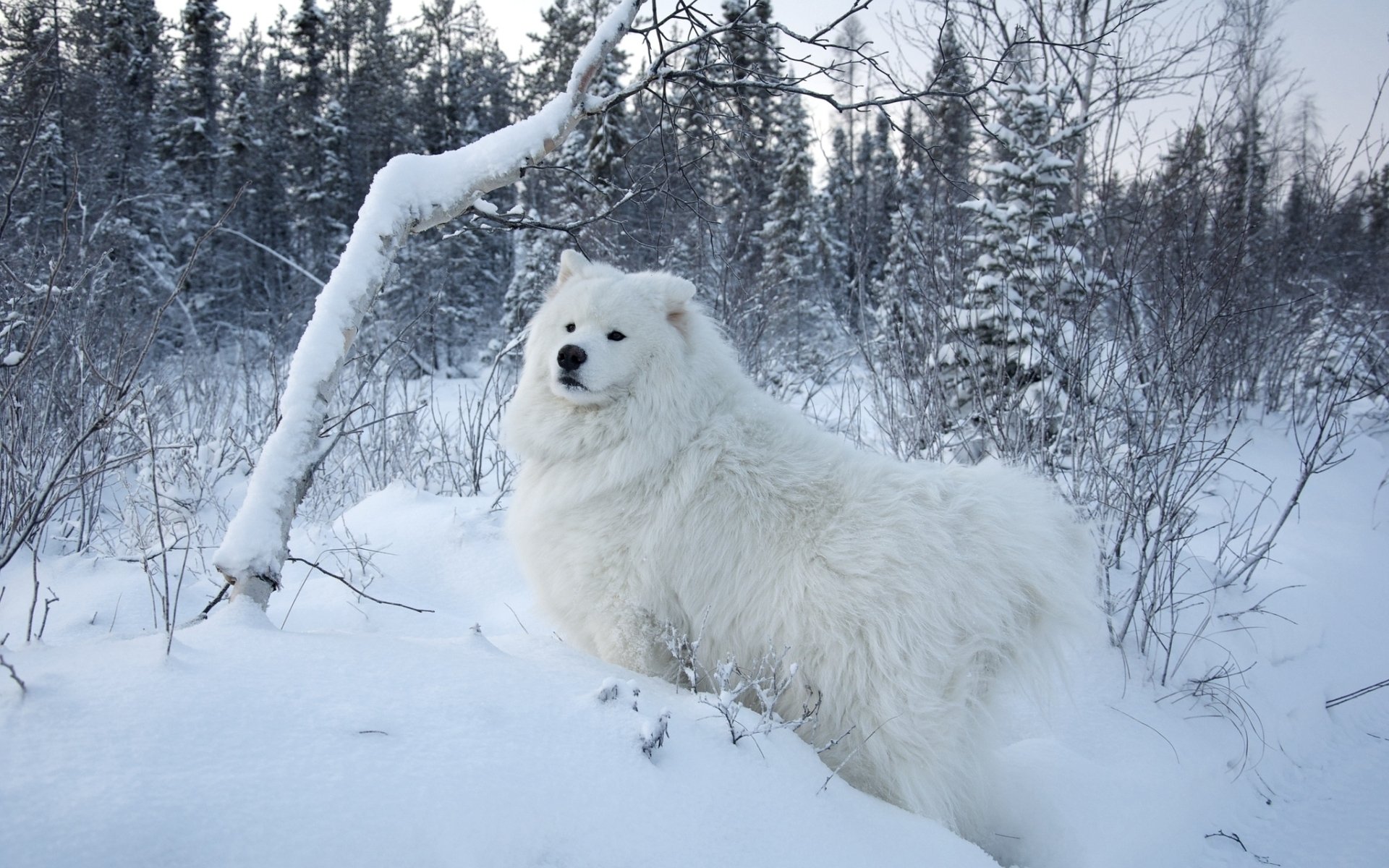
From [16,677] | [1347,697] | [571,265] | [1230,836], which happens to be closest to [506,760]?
[16,677]

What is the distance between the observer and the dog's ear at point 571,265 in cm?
312

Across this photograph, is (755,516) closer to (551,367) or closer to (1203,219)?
(551,367)

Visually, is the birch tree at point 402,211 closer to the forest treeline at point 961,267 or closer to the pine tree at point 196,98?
the forest treeline at point 961,267

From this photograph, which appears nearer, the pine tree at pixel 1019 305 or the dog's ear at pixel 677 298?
the dog's ear at pixel 677 298

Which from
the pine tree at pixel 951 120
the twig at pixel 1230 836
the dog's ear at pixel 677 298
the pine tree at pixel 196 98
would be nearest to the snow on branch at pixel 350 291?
the dog's ear at pixel 677 298

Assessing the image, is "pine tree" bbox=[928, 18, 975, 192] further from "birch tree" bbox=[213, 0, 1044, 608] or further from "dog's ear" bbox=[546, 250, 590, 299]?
"dog's ear" bbox=[546, 250, 590, 299]

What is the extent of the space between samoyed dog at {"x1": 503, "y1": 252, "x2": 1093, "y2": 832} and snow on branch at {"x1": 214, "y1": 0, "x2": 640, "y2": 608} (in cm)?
55

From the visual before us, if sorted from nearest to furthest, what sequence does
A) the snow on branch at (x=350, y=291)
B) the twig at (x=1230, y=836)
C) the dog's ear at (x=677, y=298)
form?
1. the snow on branch at (x=350, y=291)
2. the twig at (x=1230, y=836)
3. the dog's ear at (x=677, y=298)

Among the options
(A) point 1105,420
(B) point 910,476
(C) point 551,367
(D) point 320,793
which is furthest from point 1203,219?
(D) point 320,793

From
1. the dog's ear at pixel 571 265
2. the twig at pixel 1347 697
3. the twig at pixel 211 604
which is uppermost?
the dog's ear at pixel 571 265

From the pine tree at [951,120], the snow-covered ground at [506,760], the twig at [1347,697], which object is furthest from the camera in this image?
the twig at [1347,697]

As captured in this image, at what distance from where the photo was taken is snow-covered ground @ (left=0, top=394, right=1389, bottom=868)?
1.25 meters

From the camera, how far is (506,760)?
1.55 metres

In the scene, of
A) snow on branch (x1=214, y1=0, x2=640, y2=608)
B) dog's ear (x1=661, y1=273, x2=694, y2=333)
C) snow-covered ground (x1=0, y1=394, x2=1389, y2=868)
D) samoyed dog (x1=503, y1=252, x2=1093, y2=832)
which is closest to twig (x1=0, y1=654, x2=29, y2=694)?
snow-covered ground (x1=0, y1=394, x2=1389, y2=868)
